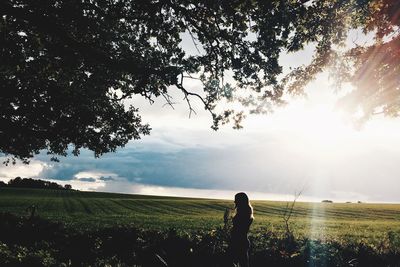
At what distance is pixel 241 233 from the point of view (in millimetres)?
10320

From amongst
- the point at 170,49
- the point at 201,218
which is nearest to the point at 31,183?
the point at 201,218

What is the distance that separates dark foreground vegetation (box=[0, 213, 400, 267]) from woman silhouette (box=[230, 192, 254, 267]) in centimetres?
202

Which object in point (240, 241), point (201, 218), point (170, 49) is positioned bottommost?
point (201, 218)

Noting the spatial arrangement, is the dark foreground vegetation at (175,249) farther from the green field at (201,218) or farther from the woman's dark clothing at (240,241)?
the green field at (201,218)

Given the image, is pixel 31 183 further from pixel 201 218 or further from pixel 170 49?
pixel 170 49

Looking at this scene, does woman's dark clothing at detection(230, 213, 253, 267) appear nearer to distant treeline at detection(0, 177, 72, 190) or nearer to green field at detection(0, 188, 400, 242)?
green field at detection(0, 188, 400, 242)

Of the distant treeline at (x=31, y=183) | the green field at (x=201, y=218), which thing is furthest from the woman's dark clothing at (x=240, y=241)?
the distant treeline at (x=31, y=183)

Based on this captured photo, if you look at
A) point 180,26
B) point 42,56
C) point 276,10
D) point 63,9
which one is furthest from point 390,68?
point 42,56

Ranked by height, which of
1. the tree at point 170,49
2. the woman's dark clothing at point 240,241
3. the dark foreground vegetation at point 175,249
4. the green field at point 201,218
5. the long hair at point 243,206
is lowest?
the green field at point 201,218

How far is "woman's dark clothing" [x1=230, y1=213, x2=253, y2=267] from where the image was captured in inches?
403

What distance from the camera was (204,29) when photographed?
533 inches

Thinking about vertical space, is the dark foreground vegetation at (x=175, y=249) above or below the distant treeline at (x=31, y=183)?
below

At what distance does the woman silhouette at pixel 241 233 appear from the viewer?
10.2 metres

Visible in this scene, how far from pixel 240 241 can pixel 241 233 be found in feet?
0.68
